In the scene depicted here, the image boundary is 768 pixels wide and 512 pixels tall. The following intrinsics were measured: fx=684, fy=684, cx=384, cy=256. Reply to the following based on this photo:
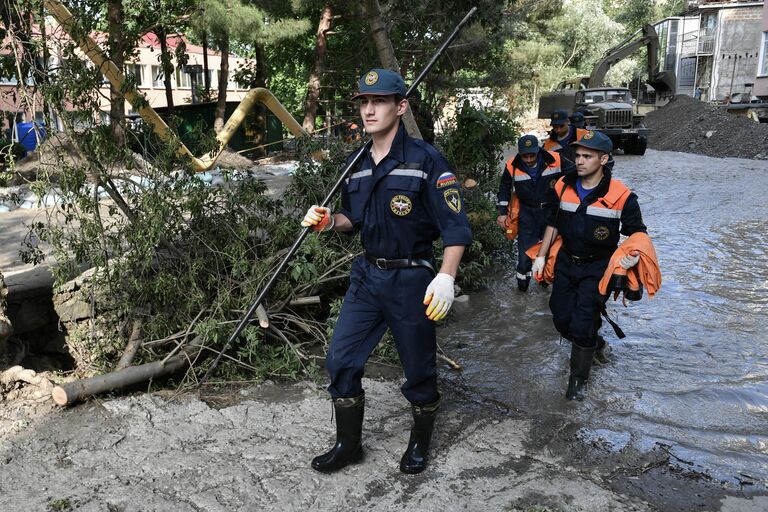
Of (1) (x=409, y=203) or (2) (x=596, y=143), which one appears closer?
(1) (x=409, y=203)

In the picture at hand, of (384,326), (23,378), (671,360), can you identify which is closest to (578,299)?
(671,360)

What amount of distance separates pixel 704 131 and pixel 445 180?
2404 cm

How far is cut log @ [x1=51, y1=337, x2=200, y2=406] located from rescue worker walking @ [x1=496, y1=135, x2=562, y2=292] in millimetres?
3555

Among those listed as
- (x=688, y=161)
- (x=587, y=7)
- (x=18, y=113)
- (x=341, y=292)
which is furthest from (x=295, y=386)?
(x=587, y=7)

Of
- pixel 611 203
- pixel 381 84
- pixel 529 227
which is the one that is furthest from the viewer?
pixel 529 227

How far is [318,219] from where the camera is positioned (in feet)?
11.0

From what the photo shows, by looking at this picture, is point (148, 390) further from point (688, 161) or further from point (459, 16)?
point (688, 161)

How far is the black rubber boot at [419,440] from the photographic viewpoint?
3.32 meters

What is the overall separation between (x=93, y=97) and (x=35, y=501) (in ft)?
8.45

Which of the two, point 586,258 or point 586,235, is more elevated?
point 586,235

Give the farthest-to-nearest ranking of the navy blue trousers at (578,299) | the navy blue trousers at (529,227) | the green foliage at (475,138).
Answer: the green foliage at (475,138), the navy blue trousers at (529,227), the navy blue trousers at (578,299)

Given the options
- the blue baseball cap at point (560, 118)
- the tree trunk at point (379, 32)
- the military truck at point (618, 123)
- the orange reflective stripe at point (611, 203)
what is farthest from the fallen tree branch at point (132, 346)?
the military truck at point (618, 123)

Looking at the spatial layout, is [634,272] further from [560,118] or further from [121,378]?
[560,118]

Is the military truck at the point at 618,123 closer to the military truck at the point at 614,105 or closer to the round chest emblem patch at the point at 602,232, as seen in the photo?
the military truck at the point at 614,105
